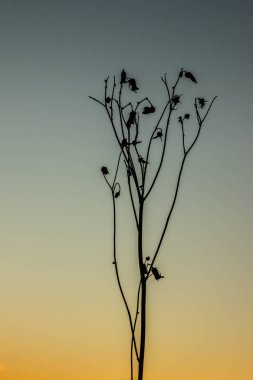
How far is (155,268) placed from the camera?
4.89 metres

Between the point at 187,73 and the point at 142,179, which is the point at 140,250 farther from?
the point at 187,73

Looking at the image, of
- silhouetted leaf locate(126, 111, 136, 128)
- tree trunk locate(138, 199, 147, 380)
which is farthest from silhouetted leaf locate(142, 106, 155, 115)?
tree trunk locate(138, 199, 147, 380)

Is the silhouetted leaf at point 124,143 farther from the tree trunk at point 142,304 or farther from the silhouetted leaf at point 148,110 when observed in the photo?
the tree trunk at point 142,304

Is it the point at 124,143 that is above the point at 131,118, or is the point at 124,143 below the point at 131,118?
below

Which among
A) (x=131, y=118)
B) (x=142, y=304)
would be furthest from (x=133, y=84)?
(x=142, y=304)

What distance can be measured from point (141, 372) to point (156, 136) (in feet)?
8.19

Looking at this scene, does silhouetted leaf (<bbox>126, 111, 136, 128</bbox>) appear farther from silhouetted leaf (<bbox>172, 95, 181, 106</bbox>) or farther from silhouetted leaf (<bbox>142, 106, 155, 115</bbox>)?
silhouetted leaf (<bbox>172, 95, 181, 106</bbox>)

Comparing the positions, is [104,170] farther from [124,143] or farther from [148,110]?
[148,110]

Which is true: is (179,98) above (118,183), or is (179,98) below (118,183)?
above

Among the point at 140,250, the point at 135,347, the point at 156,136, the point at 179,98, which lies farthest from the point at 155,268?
the point at 179,98

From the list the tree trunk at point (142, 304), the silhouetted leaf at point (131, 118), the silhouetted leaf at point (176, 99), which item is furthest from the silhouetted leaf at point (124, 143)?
the tree trunk at point (142, 304)

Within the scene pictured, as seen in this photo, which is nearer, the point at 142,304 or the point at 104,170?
the point at 142,304

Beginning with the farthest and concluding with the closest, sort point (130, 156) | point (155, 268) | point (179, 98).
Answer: point (179, 98) → point (130, 156) → point (155, 268)

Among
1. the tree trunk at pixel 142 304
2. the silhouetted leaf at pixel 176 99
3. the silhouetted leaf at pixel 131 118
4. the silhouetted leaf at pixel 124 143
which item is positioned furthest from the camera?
the silhouetted leaf at pixel 176 99
